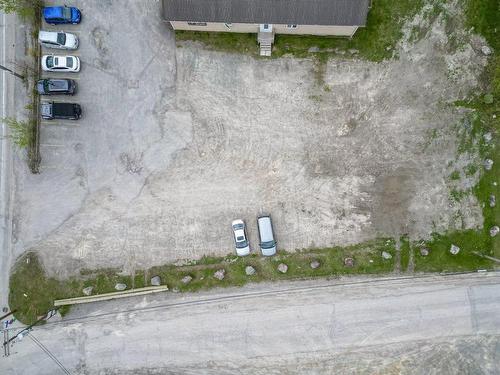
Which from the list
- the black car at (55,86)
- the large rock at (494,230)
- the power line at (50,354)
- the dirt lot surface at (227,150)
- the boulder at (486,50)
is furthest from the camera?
the power line at (50,354)

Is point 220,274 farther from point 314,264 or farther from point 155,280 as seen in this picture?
point 314,264

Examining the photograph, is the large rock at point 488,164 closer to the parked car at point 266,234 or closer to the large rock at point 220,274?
the parked car at point 266,234

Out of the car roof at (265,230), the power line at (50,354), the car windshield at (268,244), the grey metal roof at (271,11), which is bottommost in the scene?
the power line at (50,354)

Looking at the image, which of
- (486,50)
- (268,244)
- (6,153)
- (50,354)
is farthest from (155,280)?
(486,50)

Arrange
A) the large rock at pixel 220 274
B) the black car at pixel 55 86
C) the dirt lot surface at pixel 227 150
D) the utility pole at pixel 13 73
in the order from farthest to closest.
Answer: the large rock at pixel 220 274
the dirt lot surface at pixel 227 150
the utility pole at pixel 13 73
the black car at pixel 55 86

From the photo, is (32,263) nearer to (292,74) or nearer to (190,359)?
(190,359)

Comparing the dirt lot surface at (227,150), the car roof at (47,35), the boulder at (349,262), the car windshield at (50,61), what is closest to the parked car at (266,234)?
the dirt lot surface at (227,150)
